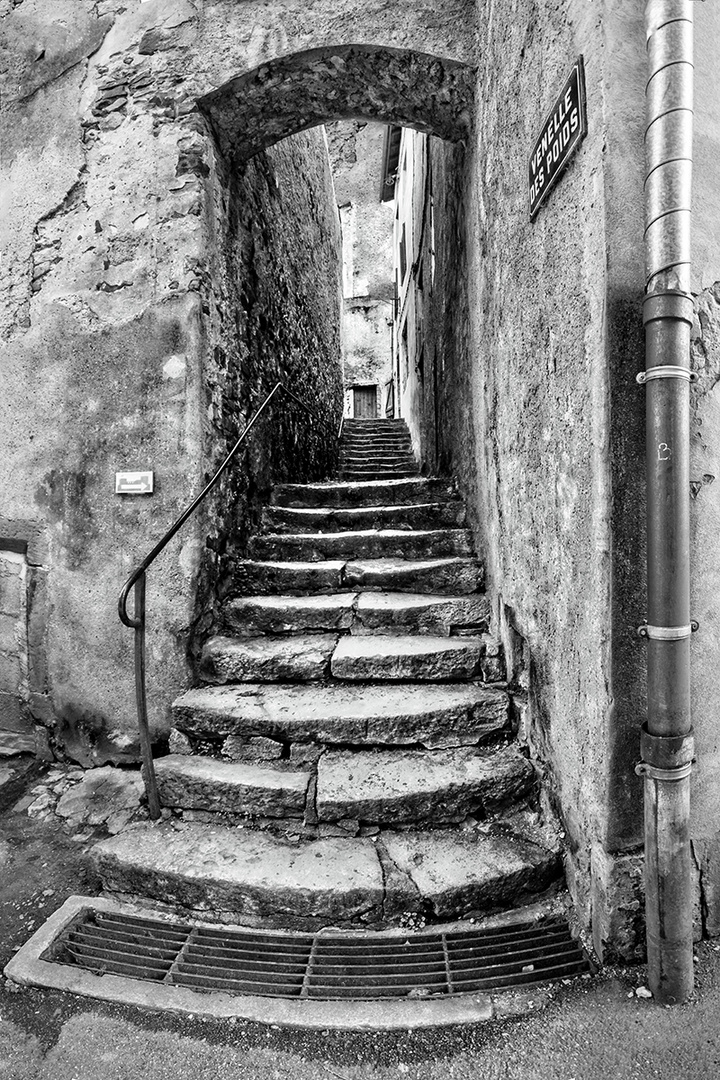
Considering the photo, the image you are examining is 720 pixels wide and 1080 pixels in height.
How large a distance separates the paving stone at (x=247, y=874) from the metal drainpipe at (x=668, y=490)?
0.90 m

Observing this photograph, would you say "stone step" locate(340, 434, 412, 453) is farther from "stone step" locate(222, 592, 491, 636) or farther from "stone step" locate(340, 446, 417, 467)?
"stone step" locate(222, 592, 491, 636)

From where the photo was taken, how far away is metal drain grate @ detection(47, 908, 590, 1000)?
1.74 m

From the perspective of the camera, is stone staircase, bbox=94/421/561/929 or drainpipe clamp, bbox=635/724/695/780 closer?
drainpipe clamp, bbox=635/724/695/780

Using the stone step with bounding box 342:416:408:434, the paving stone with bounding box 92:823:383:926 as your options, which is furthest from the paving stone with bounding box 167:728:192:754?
the stone step with bounding box 342:416:408:434

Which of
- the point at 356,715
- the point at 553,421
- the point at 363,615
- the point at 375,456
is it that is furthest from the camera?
the point at 375,456

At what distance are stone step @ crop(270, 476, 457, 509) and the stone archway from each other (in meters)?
2.07

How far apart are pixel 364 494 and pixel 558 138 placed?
2822mm

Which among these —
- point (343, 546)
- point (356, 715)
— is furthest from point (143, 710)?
point (343, 546)

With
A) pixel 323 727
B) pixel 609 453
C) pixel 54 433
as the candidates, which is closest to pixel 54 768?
pixel 323 727

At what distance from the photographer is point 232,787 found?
240 centimetres

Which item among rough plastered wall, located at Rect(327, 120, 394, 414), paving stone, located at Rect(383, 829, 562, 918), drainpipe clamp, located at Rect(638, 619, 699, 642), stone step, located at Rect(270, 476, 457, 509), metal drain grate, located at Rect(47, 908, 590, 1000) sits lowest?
metal drain grate, located at Rect(47, 908, 590, 1000)

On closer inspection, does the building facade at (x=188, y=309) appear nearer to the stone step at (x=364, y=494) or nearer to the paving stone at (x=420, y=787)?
the paving stone at (x=420, y=787)

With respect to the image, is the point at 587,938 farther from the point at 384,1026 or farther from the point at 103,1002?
the point at 103,1002

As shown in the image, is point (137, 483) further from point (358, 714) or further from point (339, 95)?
point (339, 95)
